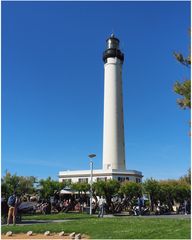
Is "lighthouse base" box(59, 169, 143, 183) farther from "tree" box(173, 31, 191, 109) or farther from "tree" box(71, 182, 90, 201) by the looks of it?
"tree" box(173, 31, 191, 109)

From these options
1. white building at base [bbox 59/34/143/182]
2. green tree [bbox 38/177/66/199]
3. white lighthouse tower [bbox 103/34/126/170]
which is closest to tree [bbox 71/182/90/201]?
green tree [bbox 38/177/66/199]

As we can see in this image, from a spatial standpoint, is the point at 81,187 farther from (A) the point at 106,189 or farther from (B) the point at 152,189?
(B) the point at 152,189

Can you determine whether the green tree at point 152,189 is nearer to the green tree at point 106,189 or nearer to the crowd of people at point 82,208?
the crowd of people at point 82,208

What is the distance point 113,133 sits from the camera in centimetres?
6900

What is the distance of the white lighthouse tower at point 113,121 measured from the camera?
69.0 meters

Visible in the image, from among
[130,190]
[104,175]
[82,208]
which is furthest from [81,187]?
[104,175]

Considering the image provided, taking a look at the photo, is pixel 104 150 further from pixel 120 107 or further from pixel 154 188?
pixel 154 188

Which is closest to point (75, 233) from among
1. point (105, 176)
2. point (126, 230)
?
point (126, 230)

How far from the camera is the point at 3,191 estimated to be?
30.4 meters

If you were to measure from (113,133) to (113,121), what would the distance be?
1.96m

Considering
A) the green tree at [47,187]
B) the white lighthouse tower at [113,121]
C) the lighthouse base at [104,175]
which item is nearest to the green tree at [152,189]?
the green tree at [47,187]

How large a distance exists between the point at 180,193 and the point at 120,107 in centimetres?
2448

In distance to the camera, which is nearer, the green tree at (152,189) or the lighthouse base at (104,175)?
the green tree at (152,189)

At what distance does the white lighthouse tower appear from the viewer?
69000 mm
